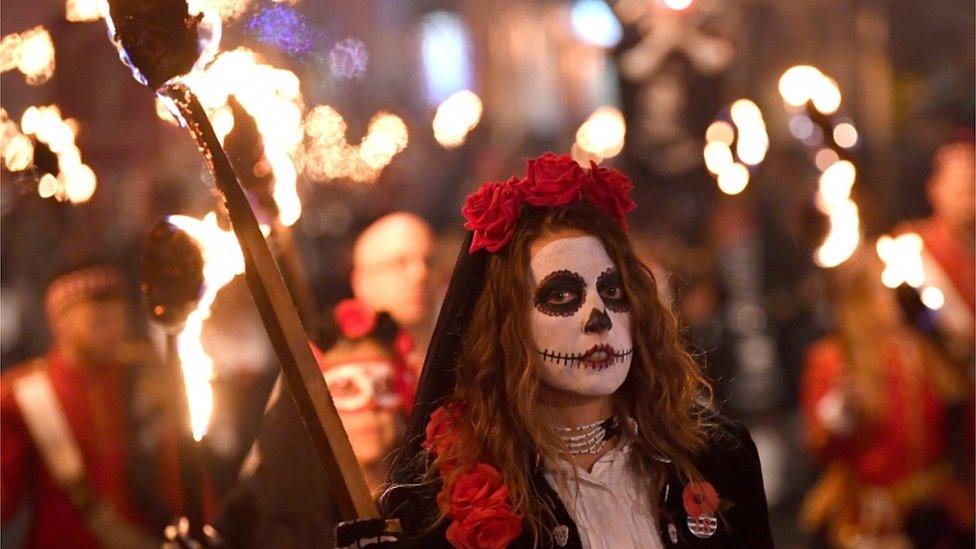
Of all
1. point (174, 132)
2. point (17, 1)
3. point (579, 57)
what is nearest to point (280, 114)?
point (17, 1)

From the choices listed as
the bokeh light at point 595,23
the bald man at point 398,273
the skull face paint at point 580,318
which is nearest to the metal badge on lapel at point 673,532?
the skull face paint at point 580,318

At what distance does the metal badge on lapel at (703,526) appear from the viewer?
4.18 m

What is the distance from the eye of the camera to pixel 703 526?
165 inches

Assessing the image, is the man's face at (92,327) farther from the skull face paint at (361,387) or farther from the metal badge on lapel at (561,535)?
the metal badge on lapel at (561,535)

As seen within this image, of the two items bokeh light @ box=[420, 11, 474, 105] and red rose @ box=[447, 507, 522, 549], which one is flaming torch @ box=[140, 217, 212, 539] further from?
bokeh light @ box=[420, 11, 474, 105]

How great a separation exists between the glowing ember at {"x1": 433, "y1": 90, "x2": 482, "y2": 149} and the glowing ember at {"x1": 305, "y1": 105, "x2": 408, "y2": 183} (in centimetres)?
316

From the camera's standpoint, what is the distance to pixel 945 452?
9.38 metres

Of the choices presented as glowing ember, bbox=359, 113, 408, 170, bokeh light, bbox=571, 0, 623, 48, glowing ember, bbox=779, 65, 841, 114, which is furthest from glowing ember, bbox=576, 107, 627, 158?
glowing ember, bbox=779, 65, 841, 114

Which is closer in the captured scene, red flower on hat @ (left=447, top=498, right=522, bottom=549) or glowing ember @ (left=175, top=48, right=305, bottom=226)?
red flower on hat @ (left=447, top=498, right=522, bottom=549)

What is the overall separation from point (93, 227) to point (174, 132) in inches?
31.6

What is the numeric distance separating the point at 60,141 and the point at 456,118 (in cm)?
1308

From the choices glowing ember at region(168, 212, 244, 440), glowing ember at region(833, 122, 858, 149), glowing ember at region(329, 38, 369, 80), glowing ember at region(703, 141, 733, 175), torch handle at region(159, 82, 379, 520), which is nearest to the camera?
torch handle at region(159, 82, 379, 520)

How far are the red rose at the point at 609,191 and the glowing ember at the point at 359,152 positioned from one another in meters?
5.96

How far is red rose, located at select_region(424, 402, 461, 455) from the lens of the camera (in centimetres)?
430
